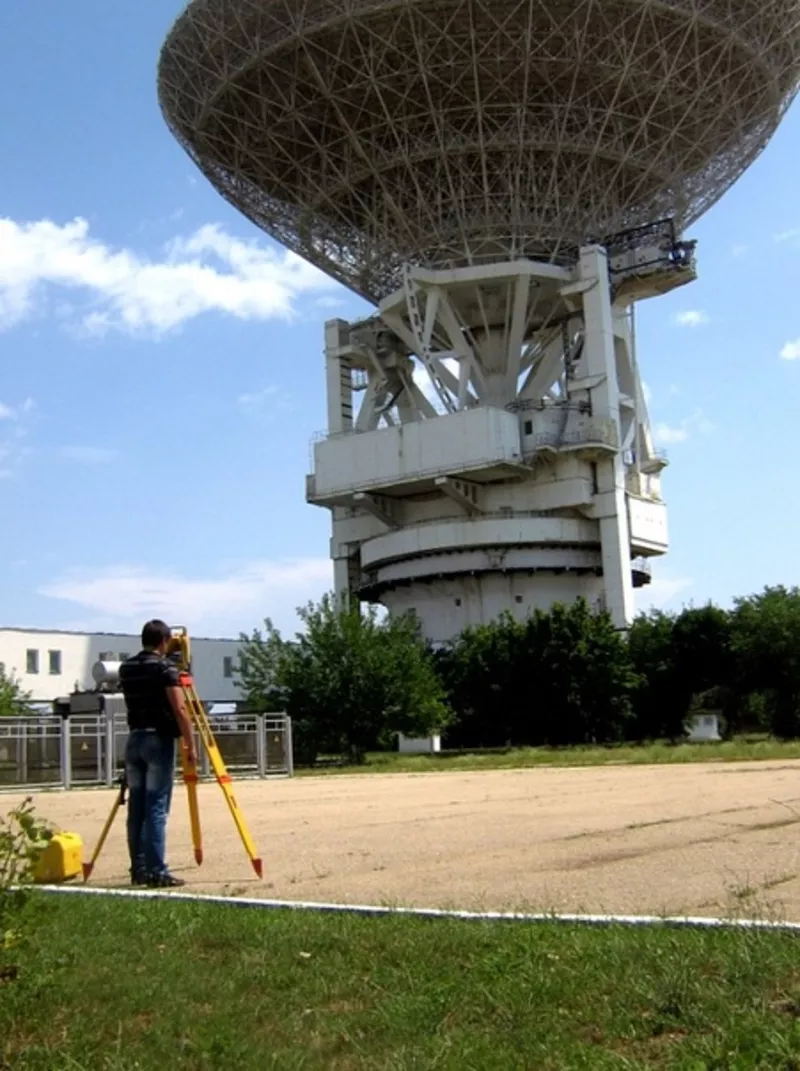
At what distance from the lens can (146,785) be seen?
938cm

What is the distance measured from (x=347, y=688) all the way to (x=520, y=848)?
122ft

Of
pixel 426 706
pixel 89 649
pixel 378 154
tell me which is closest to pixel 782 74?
pixel 378 154

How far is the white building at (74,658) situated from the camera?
7819 centimetres

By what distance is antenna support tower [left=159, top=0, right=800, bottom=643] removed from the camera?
54.9 meters

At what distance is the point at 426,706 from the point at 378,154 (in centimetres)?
2619

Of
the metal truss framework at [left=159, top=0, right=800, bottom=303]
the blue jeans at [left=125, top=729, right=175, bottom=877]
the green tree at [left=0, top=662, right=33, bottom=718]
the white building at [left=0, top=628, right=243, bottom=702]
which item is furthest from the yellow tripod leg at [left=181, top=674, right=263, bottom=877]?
the white building at [left=0, top=628, right=243, bottom=702]

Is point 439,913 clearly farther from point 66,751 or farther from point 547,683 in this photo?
point 547,683

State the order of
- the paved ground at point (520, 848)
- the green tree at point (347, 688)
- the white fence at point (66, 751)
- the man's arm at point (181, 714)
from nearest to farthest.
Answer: the paved ground at point (520, 848), the man's arm at point (181, 714), the white fence at point (66, 751), the green tree at point (347, 688)

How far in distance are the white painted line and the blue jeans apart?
2.08ft

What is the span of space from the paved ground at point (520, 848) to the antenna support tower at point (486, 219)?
4238 centimetres

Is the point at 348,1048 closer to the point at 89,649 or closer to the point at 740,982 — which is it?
the point at 740,982

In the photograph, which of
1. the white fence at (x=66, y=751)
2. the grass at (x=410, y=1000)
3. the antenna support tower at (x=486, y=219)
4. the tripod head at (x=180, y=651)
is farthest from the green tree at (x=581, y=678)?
the grass at (x=410, y=1000)

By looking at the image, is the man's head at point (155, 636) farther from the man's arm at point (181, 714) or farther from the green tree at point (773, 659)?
the green tree at point (773, 659)

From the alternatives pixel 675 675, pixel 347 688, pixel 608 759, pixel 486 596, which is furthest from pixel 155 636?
pixel 486 596
